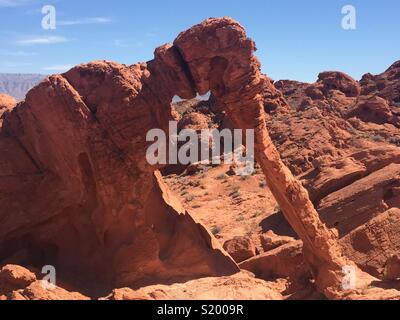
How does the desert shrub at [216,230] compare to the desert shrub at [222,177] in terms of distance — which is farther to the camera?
the desert shrub at [222,177]

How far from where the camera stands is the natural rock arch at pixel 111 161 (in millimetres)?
11258

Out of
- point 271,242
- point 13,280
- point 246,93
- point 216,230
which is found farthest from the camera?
point 216,230

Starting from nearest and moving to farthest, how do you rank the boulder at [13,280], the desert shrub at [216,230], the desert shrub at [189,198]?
the boulder at [13,280] → the desert shrub at [216,230] → the desert shrub at [189,198]

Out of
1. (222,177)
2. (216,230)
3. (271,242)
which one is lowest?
(271,242)

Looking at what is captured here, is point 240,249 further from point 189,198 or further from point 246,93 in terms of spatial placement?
point 189,198

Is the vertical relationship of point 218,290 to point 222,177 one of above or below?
below

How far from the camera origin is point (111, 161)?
11.3m

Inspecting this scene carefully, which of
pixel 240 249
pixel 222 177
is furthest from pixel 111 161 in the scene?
pixel 222 177

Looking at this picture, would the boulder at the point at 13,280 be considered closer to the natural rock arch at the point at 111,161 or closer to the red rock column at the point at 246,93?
the natural rock arch at the point at 111,161

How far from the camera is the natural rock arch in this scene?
11258 millimetres

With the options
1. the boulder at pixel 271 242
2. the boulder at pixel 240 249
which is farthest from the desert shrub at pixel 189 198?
the boulder at pixel 240 249

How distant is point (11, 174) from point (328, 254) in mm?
7697
